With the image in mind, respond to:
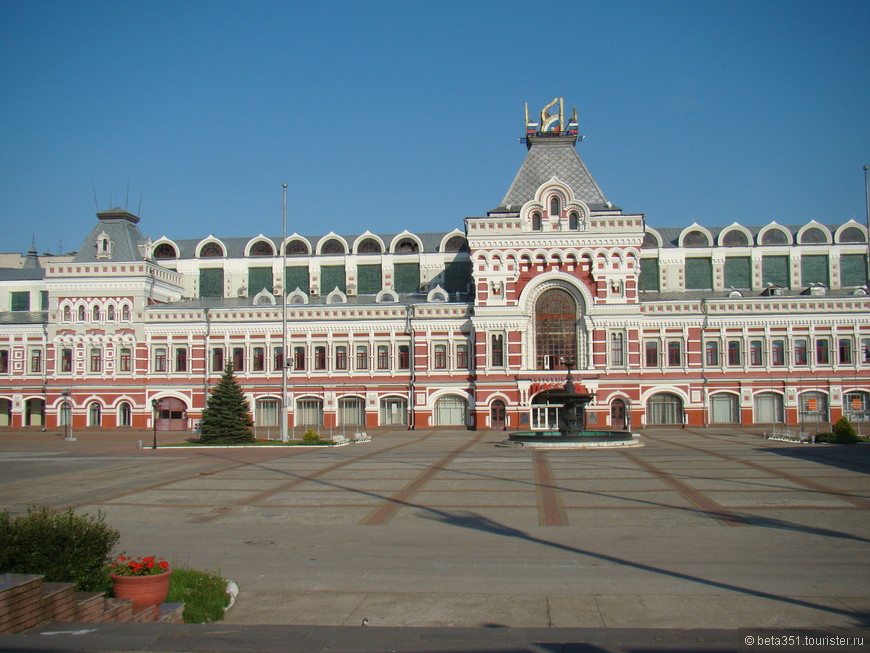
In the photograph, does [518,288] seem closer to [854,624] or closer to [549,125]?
[549,125]

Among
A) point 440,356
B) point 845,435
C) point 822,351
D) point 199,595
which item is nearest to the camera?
point 199,595

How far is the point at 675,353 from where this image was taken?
201 feet

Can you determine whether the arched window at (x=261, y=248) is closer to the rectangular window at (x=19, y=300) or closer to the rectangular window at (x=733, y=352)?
the rectangular window at (x=19, y=300)

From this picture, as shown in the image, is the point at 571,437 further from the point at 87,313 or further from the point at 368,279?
the point at 87,313

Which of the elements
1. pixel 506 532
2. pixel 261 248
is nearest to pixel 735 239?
pixel 261 248

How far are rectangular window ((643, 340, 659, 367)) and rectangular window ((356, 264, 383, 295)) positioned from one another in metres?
24.9

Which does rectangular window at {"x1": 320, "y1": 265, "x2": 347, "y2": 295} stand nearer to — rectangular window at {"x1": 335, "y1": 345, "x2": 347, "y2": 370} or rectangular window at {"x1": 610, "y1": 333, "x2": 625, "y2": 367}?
rectangular window at {"x1": 335, "y1": 345, "x2": 347, "y2": 370}

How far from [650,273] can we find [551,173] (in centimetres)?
1304

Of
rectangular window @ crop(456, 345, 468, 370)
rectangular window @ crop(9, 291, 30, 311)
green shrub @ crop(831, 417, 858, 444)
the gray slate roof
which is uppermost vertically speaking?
the gray slate roof

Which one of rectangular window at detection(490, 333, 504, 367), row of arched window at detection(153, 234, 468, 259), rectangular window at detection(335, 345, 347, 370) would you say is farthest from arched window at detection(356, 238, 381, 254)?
rectangular window at detection(490, 333, 504, 367)

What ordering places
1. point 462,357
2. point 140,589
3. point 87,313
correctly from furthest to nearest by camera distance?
point 87,313
point 462,357
point 140,589

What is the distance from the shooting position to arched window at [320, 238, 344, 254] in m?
73.1

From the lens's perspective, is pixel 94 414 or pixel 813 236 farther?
pixel 813 236

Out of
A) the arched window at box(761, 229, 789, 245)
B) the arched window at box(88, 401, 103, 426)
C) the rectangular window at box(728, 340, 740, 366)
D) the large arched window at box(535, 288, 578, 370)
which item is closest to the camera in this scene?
the large arched window at box(535, 288, 578, 370)
